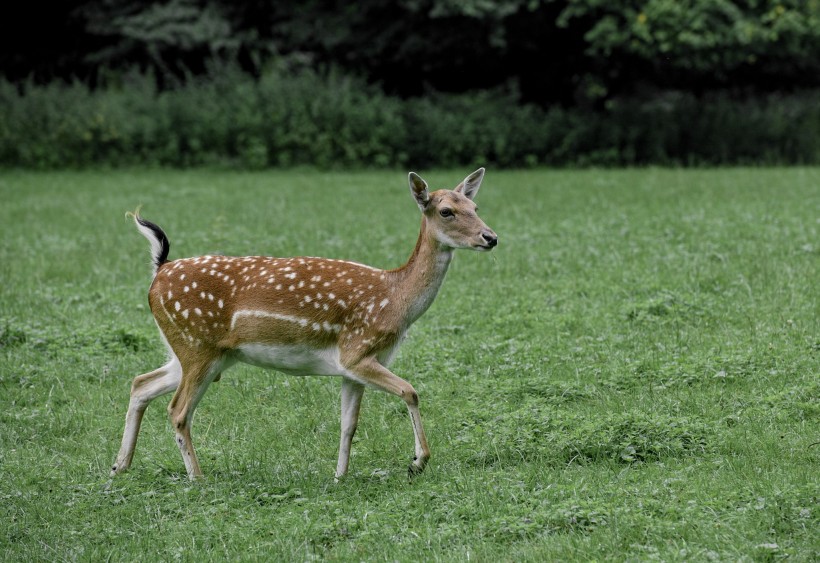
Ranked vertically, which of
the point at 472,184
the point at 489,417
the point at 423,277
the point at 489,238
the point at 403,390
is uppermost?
the point at 472,184

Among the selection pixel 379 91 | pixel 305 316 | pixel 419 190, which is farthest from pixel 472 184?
pixel 379 91

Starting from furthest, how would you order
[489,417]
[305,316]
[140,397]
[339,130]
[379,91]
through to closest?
[379,91] < [339,130] < [489,417] < [140,397] < [305,316]

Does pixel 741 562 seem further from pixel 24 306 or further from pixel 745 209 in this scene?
pixel 745 209

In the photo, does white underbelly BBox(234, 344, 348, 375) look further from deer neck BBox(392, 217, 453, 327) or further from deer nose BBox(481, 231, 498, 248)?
deer nose BBox(481, 231, 498, 248)

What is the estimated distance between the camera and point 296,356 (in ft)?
21.9

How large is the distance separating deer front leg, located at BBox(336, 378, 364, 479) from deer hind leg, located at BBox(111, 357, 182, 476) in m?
1.00

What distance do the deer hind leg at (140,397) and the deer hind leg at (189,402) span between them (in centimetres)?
22

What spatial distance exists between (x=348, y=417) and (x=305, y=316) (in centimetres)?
63

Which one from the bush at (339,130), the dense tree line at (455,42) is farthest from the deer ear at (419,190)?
the bush at (339,130)

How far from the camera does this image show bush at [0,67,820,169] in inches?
946

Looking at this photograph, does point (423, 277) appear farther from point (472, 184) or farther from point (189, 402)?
point (189, 402)

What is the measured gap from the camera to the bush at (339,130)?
78.8ft

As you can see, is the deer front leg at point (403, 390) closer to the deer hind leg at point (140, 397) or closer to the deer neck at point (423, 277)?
the deer neck at point (423, 277)

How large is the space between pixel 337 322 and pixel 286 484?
0.94 meters
